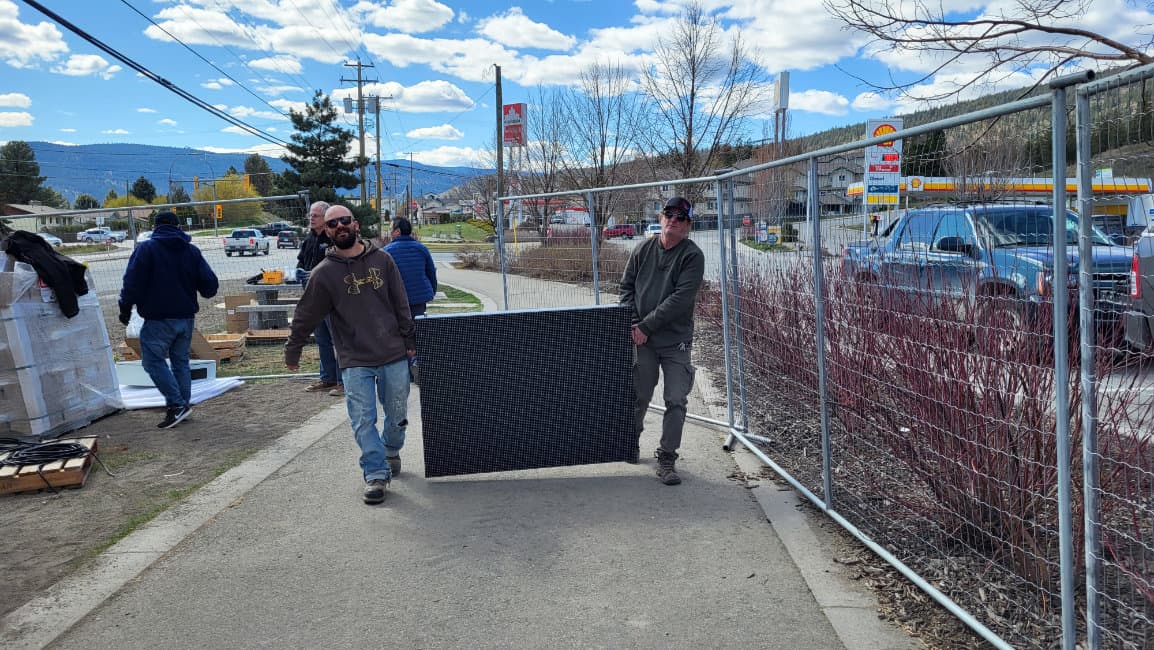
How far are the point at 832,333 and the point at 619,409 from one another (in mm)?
1587

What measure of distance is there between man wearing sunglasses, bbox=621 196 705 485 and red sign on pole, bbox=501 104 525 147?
77.3 ft

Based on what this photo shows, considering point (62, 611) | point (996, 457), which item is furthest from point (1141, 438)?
point (62, 611)

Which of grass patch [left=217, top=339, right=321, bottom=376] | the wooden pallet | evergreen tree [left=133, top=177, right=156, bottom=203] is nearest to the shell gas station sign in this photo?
the wooden pallet

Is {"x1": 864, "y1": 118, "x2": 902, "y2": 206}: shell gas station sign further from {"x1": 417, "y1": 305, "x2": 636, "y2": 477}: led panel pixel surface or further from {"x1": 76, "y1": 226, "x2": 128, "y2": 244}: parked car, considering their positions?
{"x1": 76, "y1": 226, "x2": 128, "y2": 244}: parked car

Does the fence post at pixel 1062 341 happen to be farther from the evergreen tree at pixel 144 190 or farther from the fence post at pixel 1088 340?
the evergreen tree at pixel 144 190

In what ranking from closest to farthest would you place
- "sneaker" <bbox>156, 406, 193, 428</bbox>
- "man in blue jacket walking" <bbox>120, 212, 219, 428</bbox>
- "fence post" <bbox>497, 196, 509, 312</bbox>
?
"man in blue jacket walking" <bbox>120, 212, 219, 428</bbox> < "sneaker" <bbox>156, 406, 193, 428</bbox> < "fence post" <bbox>497, 196, 509, 312</bbox>

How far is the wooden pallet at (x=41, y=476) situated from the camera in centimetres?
559

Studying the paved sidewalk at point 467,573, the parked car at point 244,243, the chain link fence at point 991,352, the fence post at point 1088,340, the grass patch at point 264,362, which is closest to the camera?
the fence post at point 1088,340

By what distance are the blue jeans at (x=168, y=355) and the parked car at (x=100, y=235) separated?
5.45 meters

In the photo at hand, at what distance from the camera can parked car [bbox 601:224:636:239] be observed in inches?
298

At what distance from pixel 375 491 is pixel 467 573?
1308 mm

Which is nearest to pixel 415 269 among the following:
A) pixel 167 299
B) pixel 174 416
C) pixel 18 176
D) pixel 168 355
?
pixel 167 299

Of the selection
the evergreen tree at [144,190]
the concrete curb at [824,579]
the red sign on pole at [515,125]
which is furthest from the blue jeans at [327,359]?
the evergreen tree at [144,190]

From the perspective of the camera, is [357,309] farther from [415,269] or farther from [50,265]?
[50,265]
